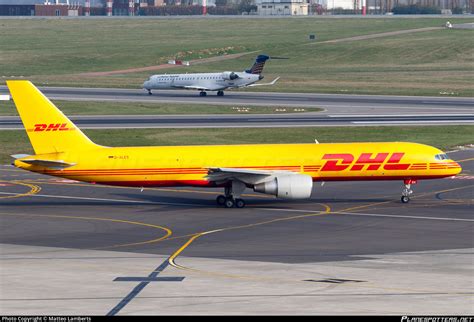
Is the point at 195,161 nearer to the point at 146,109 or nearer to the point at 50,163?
the point at 50,163

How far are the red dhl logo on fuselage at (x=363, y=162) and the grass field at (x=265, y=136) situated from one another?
2709 centimetres

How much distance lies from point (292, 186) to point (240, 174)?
3.17 meters

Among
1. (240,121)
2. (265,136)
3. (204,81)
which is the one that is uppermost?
(204,81)

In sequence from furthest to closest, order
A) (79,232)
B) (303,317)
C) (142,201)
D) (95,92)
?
(95,92)
(142,201)
(79,232)
(303,317)

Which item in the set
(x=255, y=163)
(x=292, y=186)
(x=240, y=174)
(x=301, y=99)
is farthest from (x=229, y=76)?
(x=292, y=186)

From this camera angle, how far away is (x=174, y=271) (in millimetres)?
36625

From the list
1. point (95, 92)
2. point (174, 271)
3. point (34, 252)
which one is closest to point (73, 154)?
point (34, 252)

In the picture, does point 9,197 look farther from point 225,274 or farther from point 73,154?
point 225,274

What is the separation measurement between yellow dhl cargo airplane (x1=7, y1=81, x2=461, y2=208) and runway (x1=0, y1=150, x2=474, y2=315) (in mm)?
1758

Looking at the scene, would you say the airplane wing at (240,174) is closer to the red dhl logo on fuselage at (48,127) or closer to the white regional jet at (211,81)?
the red dhl logo on fuselage at (48,127)

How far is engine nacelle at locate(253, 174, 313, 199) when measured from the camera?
53469 mm

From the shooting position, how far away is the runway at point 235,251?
99.3ft

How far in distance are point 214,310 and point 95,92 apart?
4506 inches

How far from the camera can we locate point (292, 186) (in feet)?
176
